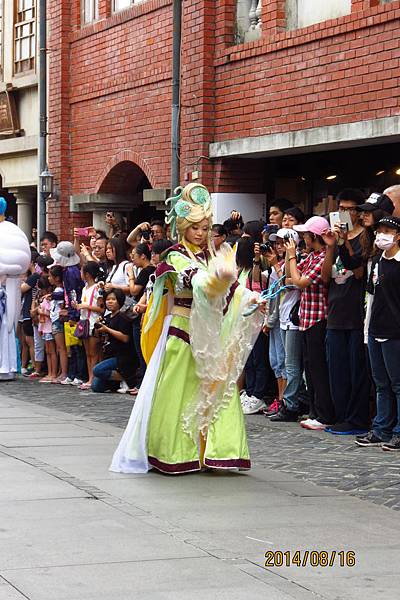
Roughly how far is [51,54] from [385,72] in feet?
30.1

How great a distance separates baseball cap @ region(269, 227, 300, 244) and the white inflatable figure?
466 cm

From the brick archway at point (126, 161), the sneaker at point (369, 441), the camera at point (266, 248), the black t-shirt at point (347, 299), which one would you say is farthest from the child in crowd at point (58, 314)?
the sneaker at point (369, 441)

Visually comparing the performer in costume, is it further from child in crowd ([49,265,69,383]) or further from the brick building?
child in crowd ([49,265,69,383])

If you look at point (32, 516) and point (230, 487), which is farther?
point (230, 487)

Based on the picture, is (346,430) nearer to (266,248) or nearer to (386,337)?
(386,337)

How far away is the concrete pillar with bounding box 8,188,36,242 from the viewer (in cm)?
2322

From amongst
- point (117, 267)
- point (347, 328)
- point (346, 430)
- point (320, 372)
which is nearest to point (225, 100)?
point (117, 267)

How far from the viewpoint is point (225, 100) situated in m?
15.9

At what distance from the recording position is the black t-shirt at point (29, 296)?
16.5m

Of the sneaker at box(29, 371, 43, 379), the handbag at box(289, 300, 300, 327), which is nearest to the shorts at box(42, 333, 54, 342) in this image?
the sneaker at box(29, 371, 43, 379)

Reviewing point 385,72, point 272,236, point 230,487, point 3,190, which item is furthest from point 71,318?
point 3,190

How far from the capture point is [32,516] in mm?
7074

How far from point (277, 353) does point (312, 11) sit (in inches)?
174

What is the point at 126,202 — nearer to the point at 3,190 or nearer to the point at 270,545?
the point at 3,190
